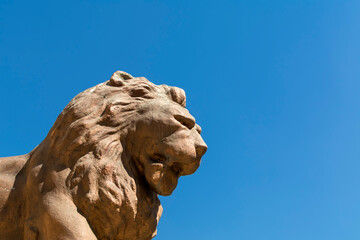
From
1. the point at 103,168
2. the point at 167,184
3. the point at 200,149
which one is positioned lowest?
the point at 103,168

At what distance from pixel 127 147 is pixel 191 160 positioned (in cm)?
62

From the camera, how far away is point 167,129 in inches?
173

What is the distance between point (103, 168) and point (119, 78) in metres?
1.11

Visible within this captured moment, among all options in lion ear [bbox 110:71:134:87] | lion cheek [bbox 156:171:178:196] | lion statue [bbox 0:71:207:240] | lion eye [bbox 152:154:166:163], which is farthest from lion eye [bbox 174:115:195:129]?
lion ear [bbox 110:71:134:87]

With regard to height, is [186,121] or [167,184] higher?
[186,121]

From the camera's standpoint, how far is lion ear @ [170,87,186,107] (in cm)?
493

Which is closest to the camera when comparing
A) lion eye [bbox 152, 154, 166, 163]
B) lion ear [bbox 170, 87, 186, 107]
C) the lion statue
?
the lion statue

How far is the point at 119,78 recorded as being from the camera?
191 inches

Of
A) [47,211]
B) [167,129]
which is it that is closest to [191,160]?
[167,129]

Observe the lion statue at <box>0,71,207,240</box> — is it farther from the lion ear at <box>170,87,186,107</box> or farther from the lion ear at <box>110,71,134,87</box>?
the lion ear at <box>170,87,186,107</box>

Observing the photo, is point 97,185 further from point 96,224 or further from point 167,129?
point 167,129

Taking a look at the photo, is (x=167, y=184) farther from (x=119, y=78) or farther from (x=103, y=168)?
(x=119, y=78)

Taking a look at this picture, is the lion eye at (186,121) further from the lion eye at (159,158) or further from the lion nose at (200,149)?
the lion eye at (159,158)

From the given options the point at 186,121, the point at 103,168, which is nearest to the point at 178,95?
the point at 186,121
